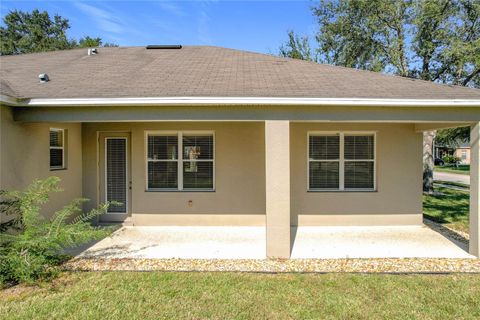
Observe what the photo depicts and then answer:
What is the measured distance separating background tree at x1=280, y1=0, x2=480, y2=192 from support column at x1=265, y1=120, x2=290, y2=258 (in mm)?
13440

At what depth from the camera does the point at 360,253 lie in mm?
6188

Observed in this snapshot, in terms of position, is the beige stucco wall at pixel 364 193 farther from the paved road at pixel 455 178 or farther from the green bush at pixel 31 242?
the paved road at pixel 455 178

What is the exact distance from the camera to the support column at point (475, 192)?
19.4 feet

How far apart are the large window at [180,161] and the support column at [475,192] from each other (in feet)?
19.6

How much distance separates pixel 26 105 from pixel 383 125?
861cm

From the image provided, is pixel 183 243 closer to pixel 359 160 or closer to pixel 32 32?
pixel 359 160

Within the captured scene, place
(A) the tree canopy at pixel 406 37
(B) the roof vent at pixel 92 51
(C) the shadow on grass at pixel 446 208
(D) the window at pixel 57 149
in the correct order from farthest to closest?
(A) the tree canopy at pixel 406 37 → (B) the roof vent at pixel 92 51 → (C) the shadow on grass at pixel 446 208 → (D) the window at pixel 57 149

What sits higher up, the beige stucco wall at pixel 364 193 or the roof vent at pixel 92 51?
the roof vent at pixel 92 51

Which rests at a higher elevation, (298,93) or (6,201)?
(298,93)

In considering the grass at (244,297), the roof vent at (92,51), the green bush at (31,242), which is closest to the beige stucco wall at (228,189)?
the green bush at (31,242)

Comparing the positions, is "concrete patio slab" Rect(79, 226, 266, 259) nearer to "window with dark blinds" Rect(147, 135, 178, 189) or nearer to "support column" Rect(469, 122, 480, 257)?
"window with dark blinds" Rect(147, 135, 178, 189)

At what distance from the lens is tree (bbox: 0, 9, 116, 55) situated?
29750 mm

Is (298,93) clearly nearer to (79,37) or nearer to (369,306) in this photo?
(369,306)

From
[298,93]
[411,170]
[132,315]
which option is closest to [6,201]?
[132,315]
